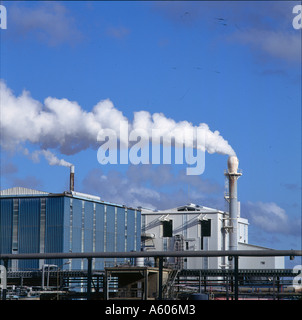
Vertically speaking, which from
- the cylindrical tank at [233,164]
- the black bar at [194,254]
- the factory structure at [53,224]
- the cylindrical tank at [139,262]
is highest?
the cylindrical tank at [233,164]

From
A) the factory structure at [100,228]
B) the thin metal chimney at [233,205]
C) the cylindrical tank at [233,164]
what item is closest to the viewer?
the factory structure at [100,228]

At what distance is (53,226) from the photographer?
60.4 metres

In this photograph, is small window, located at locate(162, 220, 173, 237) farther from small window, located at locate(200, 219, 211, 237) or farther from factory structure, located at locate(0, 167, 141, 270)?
factory structure, located at locate(0, 167, 141, 270)

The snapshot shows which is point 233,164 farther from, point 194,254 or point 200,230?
point 194,254

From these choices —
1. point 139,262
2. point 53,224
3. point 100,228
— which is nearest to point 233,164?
point 100,228

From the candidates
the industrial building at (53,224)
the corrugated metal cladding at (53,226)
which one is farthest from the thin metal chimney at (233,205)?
the corrugated metal cladding at (53,226)

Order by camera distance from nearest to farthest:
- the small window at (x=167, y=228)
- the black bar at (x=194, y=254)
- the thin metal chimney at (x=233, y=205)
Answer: the black bar at (x=194, y=254), the thin metal chimney at (x=233, y=205), the small window at (x=167, y=228)

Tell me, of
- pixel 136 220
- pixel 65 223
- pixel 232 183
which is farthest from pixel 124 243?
pixel 232 183

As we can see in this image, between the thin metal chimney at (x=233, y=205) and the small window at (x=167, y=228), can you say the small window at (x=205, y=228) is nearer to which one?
the thin metal chimney at (x=233, y=205)

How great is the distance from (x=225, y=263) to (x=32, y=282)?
2591 centimetres

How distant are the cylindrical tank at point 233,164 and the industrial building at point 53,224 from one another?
18.2 metres

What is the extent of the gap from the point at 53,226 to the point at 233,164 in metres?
26.1

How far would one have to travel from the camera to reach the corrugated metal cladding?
6009 cm

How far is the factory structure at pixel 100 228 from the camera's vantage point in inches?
2372
